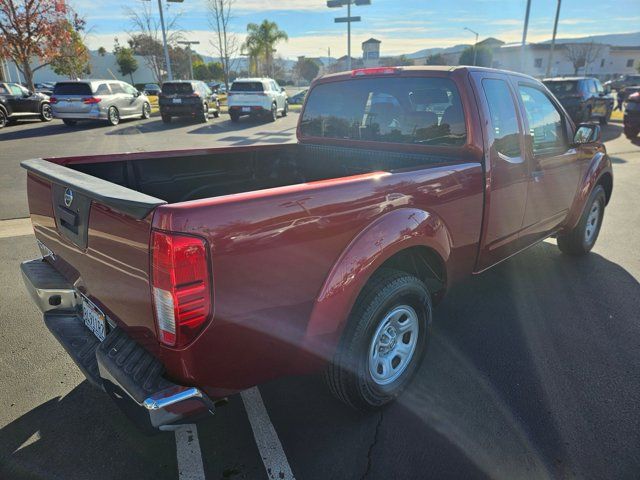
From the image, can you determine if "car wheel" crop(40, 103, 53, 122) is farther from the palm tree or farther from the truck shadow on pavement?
the palm tree

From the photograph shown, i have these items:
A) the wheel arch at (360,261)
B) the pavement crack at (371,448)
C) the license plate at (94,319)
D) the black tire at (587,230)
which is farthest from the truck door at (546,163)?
the license plate at (94,319)

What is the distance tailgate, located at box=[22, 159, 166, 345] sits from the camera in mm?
1622

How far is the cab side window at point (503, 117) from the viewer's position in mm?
3010

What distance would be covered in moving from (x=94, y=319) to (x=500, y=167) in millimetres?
2725

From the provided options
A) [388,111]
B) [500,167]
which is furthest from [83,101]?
[500,167]

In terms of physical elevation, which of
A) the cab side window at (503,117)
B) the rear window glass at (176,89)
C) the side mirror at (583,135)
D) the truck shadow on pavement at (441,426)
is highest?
the rear window glass at (176,89)

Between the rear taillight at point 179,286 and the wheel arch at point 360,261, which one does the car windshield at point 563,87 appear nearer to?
the wheel arch at point 360,261

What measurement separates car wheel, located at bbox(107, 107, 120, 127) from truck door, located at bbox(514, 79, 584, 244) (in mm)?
17140

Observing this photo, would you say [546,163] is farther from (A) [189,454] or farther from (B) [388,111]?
(A) [189,454]

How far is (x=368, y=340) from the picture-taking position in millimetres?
2242

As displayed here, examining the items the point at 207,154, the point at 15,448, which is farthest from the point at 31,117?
the point at 15,448

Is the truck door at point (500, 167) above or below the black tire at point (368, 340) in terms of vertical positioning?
above

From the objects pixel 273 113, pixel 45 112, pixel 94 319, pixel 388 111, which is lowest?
pixel 94 319

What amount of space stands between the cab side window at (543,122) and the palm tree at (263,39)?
181 ft
